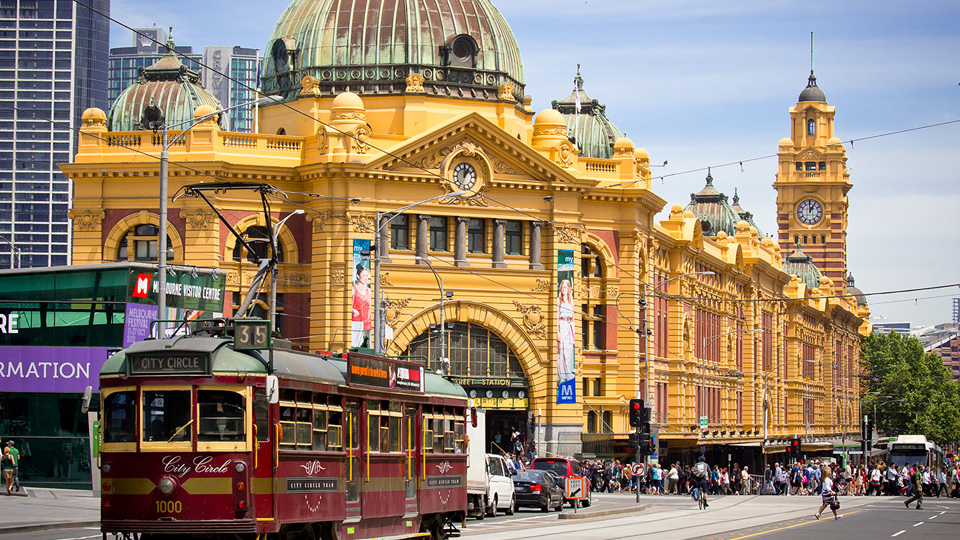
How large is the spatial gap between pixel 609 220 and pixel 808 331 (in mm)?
63948

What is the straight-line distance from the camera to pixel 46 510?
3788 centimetres

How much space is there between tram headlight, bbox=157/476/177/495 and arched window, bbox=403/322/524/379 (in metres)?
45.0

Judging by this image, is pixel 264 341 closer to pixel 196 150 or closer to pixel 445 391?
pixel 445 391

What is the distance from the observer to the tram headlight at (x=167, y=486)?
2105 centimetres

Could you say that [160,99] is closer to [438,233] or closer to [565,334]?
[438,233]

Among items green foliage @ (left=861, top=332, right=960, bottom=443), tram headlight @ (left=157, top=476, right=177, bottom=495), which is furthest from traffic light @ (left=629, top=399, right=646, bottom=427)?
green foliage @ (left=861, top=332, right=960, bottom=443)

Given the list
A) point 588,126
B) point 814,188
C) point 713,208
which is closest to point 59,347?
point 588,126

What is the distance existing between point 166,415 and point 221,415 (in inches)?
29.4

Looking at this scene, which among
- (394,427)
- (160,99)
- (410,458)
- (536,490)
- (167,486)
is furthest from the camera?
(160,99)

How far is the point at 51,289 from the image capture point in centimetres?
4956

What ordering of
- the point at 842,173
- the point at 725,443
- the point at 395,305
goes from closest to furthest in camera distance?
the point at 395,305 → the point at 725,443 → the point at 842,173

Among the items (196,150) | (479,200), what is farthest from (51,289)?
(479,200)

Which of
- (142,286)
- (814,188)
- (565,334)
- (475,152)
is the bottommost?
(565,334)

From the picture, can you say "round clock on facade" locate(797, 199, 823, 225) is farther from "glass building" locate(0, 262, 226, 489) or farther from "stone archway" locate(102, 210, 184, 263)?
"glass building" locate(0, 262, 226, 489)
